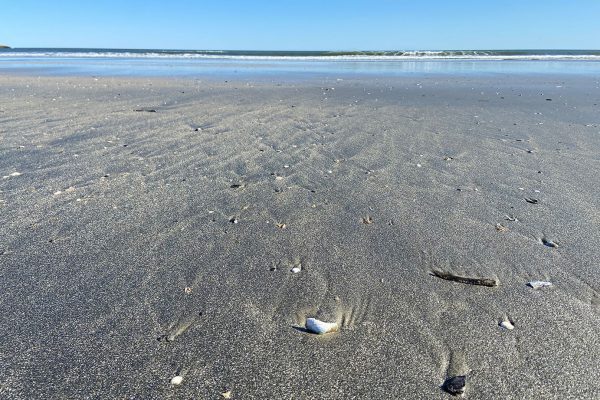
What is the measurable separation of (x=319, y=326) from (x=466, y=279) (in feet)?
3.34

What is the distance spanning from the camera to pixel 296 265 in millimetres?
2766

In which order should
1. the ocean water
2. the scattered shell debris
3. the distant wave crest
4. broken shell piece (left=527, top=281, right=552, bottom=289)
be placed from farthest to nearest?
1. the distant wave crest
2. the ocean water
3. the scattered shell debris
4. broken shell piece (left=527, top=281, right=552, bottom=289)

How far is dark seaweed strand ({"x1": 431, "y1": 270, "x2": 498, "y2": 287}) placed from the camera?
253 centimetres

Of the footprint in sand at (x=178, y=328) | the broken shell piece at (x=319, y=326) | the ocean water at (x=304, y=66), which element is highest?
the broken shell piece at (x=319, y=326)

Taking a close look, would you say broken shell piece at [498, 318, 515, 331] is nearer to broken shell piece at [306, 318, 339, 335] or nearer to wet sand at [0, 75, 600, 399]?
wet sand at [0, 75, 600, 399]

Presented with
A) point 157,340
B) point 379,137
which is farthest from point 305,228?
point 379,137

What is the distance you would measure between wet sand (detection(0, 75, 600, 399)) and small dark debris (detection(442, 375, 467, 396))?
2 cm

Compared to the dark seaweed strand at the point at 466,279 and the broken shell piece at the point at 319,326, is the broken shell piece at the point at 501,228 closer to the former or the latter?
the dark seaweed strand at the point at 466,279

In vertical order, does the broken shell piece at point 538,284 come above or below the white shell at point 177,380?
below

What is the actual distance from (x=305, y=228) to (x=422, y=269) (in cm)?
97

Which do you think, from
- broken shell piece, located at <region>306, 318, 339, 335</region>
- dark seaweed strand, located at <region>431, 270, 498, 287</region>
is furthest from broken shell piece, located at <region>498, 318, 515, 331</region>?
broken shell piece, located at <region>306, 318, 339, 335</region>

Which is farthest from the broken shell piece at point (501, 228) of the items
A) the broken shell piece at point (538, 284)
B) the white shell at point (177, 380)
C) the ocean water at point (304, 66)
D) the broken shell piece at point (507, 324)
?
the ocean water at point (304, 66)

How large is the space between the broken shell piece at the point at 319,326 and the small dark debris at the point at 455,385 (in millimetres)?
561

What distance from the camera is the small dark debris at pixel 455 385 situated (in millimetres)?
1748
